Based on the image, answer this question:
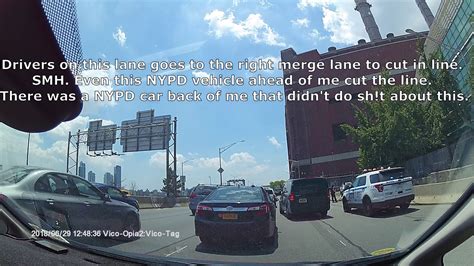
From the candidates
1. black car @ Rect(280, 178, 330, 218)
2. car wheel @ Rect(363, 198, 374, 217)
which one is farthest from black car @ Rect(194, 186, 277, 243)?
car wheel @ Rect(363, 198, 374, 217)

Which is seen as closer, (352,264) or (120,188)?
(352,264)

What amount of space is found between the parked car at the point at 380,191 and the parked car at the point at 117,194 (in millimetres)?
1796

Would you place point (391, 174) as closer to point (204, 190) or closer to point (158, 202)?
point (204, 190)

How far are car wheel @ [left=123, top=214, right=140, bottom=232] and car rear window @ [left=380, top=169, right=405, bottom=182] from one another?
199 centimetres

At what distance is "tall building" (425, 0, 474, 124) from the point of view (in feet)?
8.84

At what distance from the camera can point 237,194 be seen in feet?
10.7

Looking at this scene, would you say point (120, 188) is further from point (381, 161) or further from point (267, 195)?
point (381, 161)

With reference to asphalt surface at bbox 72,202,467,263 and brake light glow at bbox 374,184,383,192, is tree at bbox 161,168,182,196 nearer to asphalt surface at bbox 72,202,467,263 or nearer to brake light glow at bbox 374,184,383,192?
asphalt surface at bbox 72,202,467,263

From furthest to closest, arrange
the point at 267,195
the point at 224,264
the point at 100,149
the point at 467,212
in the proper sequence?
the point at 267,195 → the point at 100,149 → the point at 224,264 → the point at 467,212

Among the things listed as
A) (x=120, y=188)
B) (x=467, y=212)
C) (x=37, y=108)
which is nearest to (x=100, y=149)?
(x=120, y=188)

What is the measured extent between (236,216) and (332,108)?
112 cm

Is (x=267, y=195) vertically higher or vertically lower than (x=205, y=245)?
higher

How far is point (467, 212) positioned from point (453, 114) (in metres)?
0.68

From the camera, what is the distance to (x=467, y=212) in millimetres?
2752
